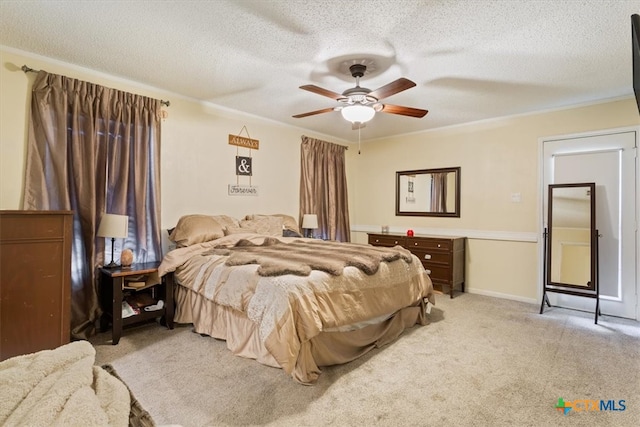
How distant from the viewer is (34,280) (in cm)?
216

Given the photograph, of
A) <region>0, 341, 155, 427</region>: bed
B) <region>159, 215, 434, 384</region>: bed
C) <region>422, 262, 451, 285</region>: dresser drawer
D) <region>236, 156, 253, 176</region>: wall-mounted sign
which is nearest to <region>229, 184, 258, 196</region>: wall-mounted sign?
<region>236, 156, 253, 176</region>: wall-mounted sign

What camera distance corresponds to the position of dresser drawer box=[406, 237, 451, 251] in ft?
14.3

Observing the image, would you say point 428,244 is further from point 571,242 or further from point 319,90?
point 319,90

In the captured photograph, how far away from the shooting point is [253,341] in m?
2.46

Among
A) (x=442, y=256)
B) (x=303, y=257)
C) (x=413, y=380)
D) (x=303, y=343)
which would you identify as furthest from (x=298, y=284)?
(x=442, y=256)

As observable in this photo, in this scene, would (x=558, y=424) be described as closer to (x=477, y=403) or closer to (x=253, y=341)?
(x=477, y=403)

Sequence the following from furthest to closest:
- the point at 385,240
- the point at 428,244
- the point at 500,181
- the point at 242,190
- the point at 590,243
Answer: the point at 385,240 < the point at 428,244 < the point at 500,181 < the point at 242,190 < the point at 590,243

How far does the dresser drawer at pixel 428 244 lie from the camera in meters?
4.35

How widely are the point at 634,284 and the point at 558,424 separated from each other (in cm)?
278

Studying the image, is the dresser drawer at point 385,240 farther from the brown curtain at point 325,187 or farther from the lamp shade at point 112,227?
the lamp shade at point 112,227

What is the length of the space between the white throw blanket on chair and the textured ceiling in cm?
210

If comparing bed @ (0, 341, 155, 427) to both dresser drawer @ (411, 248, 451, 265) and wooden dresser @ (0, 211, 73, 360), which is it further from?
dresser drawer @ (411, 248, 451, 265)

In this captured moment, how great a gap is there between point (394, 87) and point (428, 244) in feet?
8.45

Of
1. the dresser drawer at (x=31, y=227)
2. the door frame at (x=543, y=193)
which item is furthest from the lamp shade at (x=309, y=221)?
the dresser drawer at (x=31, y=227)
